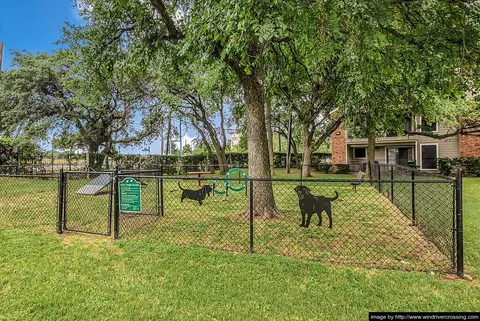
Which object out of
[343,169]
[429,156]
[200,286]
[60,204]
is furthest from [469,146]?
[60,204]

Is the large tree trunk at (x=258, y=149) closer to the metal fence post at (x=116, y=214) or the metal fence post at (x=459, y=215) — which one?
the metal fence post at (x=116, y=214)

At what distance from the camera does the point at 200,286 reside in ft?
9.46

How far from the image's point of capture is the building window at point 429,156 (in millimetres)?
18281

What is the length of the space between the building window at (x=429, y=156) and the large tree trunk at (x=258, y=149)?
673 inches

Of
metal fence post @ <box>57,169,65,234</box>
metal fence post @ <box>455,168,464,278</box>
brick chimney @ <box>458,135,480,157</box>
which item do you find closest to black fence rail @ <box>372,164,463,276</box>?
metal fence post @ <box>455,168,464,278</box>

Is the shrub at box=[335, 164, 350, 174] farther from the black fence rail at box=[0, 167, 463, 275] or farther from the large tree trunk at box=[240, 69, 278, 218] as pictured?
the large tree trunk at box=[240, 69, 278, 218]

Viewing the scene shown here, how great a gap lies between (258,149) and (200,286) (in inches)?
124

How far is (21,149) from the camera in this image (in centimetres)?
1417

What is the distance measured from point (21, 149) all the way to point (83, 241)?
Answer: 13122 mm

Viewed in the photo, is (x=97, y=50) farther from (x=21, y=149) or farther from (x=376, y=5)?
(x=21, y=149)

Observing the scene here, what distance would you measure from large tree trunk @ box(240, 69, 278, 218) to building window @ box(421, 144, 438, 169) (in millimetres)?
17085

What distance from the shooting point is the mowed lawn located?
96.9 inches

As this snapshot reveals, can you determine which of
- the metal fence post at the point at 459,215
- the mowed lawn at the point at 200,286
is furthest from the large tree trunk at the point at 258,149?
the metal fence post at the point at 459,215

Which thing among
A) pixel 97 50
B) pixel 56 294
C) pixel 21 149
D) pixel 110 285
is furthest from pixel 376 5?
pixel 21 149
